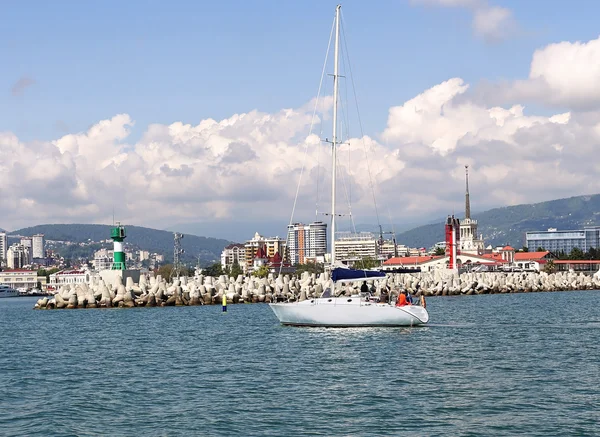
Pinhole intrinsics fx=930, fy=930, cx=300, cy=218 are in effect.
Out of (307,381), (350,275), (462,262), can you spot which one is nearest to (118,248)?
(350,275)

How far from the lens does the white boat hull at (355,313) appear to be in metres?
41.9

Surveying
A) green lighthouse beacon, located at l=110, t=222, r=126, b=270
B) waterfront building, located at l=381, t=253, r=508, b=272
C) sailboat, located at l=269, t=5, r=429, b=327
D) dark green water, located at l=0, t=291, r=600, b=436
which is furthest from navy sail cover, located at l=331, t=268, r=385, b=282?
waterfront building, located at l=381, t=253, r=508, b=272

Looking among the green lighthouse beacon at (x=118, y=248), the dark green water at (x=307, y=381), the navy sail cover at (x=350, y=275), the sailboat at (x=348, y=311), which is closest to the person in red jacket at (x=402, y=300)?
the sailboat at (x=348, y=311)

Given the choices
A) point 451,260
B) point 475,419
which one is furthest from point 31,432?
point 451,260

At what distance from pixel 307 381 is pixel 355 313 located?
45.8 ft

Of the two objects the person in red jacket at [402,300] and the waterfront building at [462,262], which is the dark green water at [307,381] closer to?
the person in red jacket at [402,300]

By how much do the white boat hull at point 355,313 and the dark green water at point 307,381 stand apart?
600 mm

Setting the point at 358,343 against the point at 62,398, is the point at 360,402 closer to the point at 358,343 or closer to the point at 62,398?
the point at 62,398

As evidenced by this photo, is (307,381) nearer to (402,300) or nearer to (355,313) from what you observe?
(355,313)

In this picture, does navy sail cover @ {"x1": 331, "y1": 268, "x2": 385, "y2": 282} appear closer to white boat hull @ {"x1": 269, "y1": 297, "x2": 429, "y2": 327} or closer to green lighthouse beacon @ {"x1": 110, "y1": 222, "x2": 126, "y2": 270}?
white boat hull @ {"x1": 269, "y1": 297, "x2": 429, "y2": 327}

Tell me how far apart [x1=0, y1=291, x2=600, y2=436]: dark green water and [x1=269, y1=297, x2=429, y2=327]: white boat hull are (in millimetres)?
600

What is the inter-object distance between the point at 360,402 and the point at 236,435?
4769 mm

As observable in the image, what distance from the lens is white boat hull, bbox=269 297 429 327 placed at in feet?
137

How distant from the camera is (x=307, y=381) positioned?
2820 centimetres
